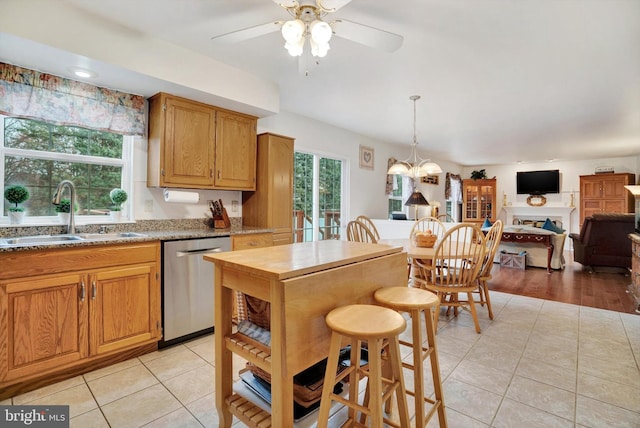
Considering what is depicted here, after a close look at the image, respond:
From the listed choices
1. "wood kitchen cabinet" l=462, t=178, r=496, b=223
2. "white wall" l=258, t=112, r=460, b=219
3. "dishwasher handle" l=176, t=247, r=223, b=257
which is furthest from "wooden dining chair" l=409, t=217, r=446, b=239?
"wood kitchen cabinet" l=462, t=178, r=496, b=223

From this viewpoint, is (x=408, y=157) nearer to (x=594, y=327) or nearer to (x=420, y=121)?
(x=420, y=121)

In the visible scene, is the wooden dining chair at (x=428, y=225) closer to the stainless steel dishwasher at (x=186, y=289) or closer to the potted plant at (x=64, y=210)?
the stainless steel dishwasher at (x=186, y=289)

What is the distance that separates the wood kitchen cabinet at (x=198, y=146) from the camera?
8.78 feet

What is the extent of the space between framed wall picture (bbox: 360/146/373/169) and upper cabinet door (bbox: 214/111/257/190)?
2585mm

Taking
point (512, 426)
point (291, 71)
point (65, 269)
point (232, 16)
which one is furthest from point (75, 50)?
point (512, 426)

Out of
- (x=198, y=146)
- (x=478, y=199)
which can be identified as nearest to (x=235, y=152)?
(x=198, y=146)

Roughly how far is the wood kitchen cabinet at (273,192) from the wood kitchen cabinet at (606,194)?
8.23 m

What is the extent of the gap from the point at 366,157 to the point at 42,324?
481 centimetres

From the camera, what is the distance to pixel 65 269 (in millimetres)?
1953

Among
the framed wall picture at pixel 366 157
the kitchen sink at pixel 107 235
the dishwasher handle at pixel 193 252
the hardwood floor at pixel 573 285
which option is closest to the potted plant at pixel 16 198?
the kitchen sink at pixel 107 235

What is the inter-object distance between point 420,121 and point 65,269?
175 inches

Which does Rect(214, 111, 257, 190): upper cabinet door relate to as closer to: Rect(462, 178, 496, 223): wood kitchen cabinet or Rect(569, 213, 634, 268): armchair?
Rect(569, 213, 634, 268): armchair

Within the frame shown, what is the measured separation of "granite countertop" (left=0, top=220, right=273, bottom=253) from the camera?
1.89m

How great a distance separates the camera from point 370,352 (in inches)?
43.8
